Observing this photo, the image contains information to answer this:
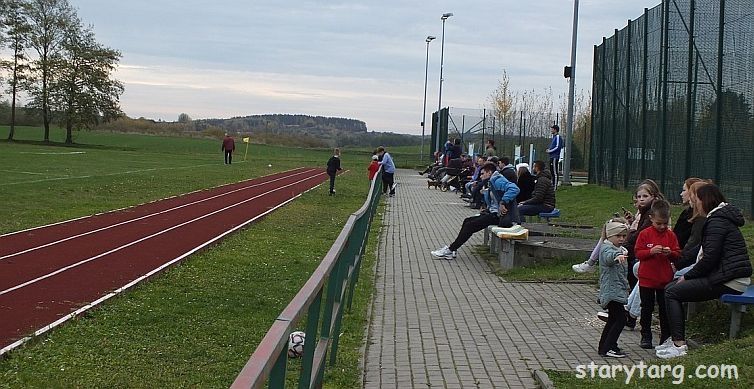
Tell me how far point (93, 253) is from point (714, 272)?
918 centimetres

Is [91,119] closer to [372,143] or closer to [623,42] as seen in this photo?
[372,143]

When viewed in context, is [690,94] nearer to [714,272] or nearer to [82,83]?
[714,272]

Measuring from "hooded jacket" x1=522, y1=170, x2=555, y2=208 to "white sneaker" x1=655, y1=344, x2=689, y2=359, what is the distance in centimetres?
942

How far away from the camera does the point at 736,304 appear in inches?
300

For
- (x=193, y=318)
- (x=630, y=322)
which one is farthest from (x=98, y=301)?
(x=630, y=322)

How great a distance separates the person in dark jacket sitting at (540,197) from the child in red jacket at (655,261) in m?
8.57

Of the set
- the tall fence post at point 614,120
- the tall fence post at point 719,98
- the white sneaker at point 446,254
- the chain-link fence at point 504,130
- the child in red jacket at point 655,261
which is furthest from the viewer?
the chain-link fence at point 504,130

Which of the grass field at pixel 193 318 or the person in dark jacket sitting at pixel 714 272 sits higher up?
the person in dark jacket sitting at pixel 714 272

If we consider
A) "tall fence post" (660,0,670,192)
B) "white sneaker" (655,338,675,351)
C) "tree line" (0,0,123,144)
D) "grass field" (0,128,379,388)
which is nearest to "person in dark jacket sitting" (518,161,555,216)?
"grass field" (0,128,379,388)

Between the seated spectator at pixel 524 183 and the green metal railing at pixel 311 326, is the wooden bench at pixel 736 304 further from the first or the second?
the seated spectator at pixel 524 183

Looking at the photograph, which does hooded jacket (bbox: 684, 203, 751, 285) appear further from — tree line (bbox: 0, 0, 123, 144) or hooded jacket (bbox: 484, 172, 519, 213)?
tree line (bbox: 0, 0, 123, 144)

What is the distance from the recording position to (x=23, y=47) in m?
74.7

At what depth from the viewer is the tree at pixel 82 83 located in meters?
76.5

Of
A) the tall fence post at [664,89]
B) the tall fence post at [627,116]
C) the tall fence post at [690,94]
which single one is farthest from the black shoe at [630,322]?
the tall fence post at [627,116]
